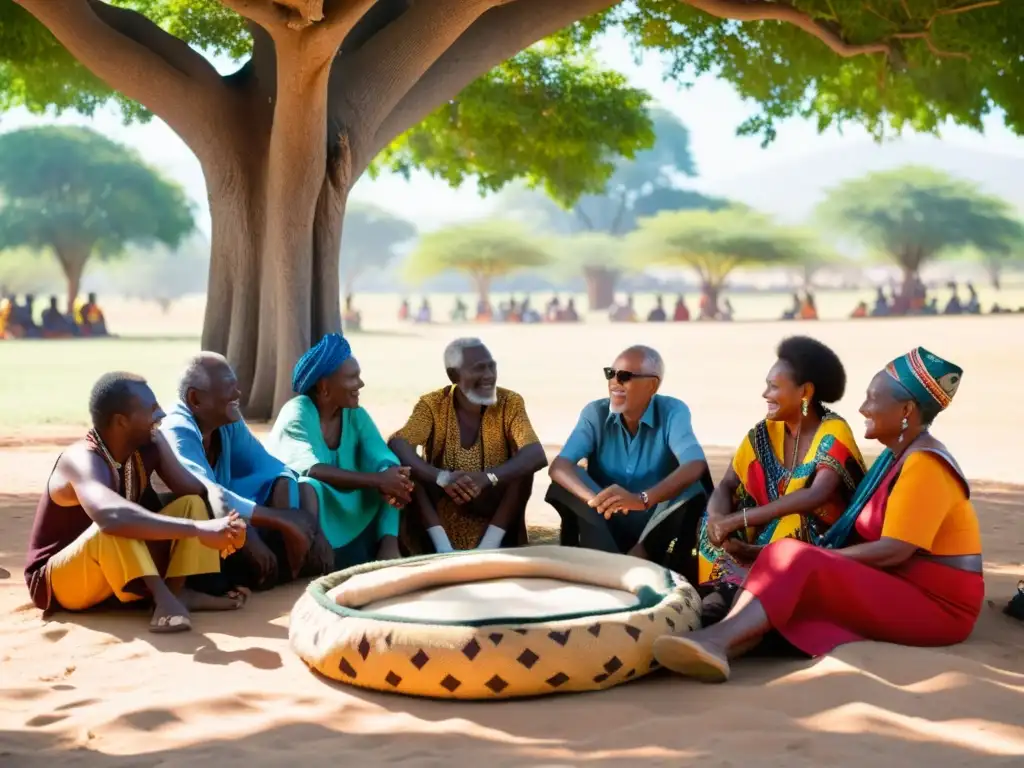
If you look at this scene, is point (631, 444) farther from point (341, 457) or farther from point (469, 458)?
point (341, 457)

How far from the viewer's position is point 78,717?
4.23 m

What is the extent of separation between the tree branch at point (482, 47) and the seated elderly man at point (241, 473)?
7.19 meters

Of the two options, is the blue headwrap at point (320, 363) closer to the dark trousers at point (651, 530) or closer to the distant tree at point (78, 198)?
the dark trousers at point (651, 530)

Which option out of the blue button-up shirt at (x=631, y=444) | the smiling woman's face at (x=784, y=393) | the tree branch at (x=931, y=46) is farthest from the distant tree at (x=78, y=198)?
the smiling woman's face at (x=784, y=393)

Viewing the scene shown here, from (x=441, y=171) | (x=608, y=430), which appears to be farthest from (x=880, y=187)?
(x=608, y=430)

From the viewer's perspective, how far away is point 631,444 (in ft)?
21.0

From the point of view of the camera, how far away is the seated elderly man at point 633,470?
20.1 feet

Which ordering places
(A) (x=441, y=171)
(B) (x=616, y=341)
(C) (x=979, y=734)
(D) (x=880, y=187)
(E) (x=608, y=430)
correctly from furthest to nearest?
(D) (x=880, y=187)
(B) (x=616, y=341)
(A) (x=441, y=171)
(E) (x=608, y=430)
(C) (x=979, y=734)

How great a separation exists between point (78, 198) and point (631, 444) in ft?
176

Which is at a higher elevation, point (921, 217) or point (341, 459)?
point (921, 217)

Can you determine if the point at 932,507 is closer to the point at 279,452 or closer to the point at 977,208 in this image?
the point at 279,452

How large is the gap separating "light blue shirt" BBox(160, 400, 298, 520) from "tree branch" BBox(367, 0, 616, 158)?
7.15 metres

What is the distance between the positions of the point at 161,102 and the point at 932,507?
9421 millimetres

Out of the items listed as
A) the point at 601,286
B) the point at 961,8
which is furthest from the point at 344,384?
the point at 601,286
